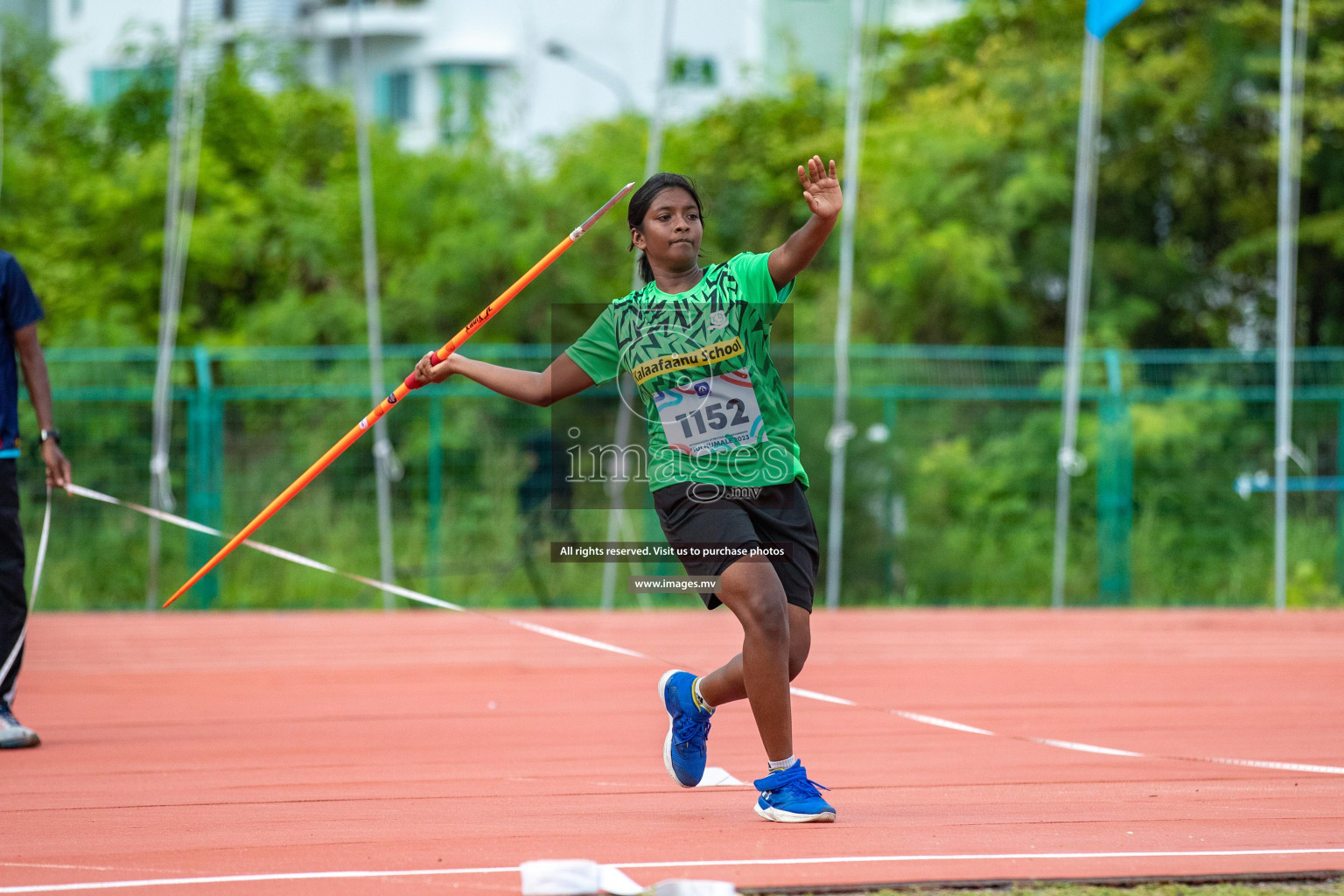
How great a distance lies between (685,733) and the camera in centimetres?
383

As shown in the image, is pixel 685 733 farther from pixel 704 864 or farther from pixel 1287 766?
pixel 1287 766

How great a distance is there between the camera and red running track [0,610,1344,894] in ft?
10.5

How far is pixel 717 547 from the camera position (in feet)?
11.6

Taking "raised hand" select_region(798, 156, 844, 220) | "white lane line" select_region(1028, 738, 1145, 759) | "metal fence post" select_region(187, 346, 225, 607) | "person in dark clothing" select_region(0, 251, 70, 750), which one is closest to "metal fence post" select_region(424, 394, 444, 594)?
"metal fence post" select_region(187, 346, 225, 607)

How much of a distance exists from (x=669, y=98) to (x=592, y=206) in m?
3.71

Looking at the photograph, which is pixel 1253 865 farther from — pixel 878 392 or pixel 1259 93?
pixel 1259 93

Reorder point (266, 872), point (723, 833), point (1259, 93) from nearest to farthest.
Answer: point (266, 872) < point (723, 833) < point (1259, 93)

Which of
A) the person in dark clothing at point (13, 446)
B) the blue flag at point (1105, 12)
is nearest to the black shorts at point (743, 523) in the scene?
the person in dark clothing at point (13, 446)

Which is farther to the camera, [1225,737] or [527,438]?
[527,438]

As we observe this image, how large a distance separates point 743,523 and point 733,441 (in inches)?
8.4

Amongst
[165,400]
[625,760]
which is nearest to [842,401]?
[165,400]

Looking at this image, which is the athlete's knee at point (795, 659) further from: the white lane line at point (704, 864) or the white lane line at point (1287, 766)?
the white lane line at point (1287, 766)

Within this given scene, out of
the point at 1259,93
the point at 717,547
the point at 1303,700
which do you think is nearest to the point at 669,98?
the point at 1259,93

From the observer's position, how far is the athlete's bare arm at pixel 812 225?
3.39 m
